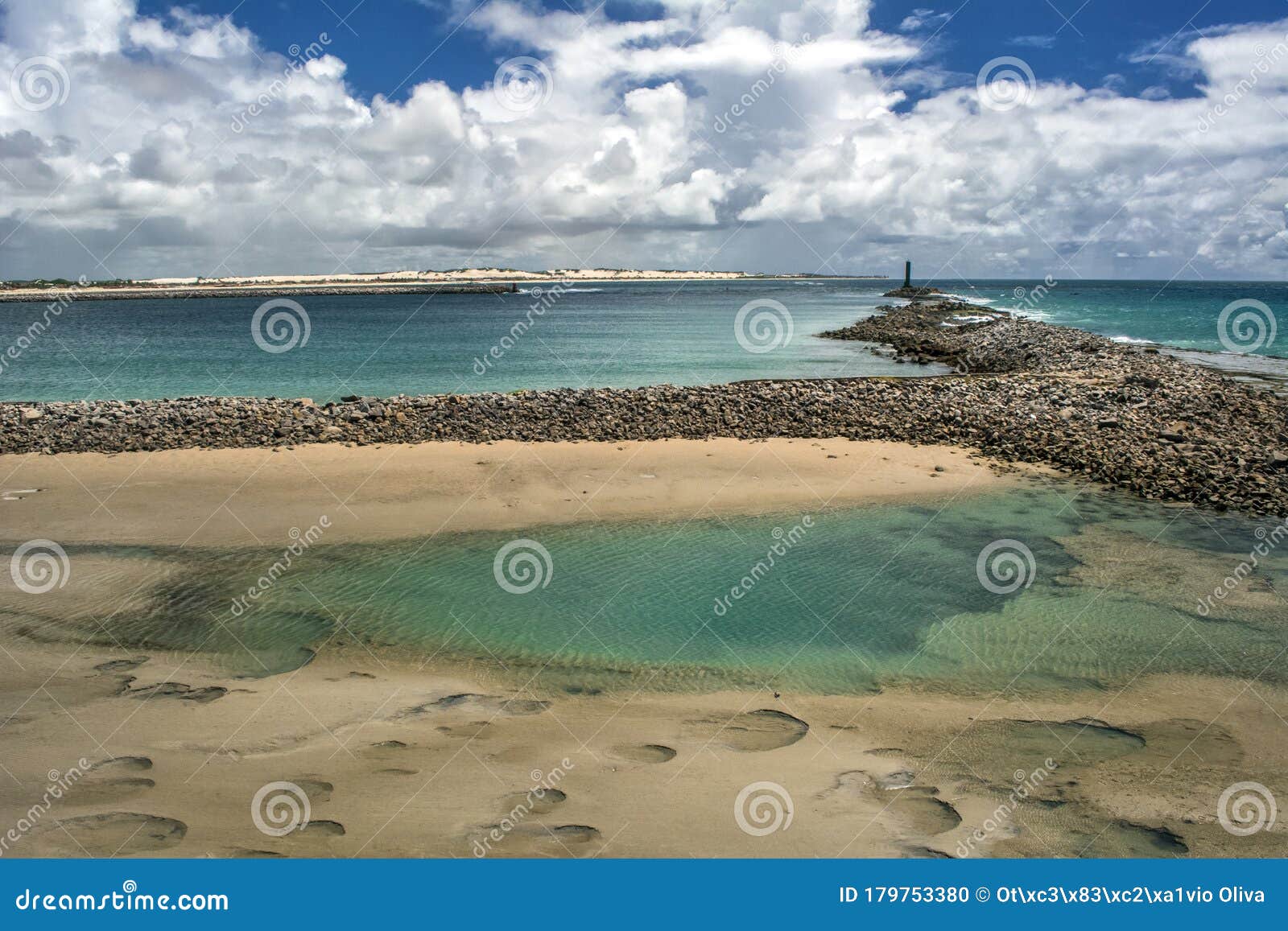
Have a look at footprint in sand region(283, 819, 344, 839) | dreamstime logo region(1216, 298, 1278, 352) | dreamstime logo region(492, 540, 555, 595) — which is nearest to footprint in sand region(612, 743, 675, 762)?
A: footprint in sand region(283, 819, 344, 839)

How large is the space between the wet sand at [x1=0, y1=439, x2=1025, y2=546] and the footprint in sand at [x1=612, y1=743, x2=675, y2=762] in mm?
6067

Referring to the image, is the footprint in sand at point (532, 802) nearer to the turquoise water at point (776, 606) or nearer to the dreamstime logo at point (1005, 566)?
the turquoise water at point (776, 606)

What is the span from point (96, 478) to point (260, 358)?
72.2ft

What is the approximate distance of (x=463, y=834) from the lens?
5.07 meters

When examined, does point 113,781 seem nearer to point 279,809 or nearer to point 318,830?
point 279,809

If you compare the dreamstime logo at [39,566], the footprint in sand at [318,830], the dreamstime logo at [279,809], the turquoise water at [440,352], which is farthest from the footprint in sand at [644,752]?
the turquoise water at [440,352]

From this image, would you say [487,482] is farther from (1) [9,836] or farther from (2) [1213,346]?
(2) [1213,346]

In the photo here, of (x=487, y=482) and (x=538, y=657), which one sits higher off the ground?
(x=487, y=482)

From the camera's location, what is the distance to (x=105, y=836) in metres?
5.02

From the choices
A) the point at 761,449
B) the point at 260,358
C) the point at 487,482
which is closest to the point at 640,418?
the point at 761,449

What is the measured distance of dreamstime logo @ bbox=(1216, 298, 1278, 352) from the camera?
4034 centimetres

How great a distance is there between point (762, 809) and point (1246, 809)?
3.47 meters
